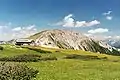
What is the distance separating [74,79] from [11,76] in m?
10.8

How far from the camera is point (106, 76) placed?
41250mm

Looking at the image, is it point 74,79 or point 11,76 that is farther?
point 74,79

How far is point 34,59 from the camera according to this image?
208ft

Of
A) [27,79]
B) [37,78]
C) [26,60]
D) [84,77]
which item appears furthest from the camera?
[26,60]

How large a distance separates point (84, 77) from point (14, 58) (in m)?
26.6

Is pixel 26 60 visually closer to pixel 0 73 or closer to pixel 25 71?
pixel 25 71

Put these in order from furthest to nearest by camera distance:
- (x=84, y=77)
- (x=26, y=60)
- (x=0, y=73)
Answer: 1. (x=26, y=60)
2. (x=84, y=77)
3. (x=0, y=73)

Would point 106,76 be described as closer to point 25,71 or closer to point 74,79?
point 74,79

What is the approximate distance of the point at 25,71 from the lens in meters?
34.2

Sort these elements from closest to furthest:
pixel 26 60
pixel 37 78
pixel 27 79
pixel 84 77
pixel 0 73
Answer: pixel 0 73, pixel 27 79, pixel 37 78, pixel 84 77, pixel 26 60

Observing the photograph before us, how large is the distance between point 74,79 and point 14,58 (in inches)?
1090

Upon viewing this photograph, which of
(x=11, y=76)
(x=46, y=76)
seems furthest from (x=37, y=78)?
(x=11, y=76)

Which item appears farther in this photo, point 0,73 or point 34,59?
point 34,59

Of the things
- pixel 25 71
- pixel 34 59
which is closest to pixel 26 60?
pixel 34 59
